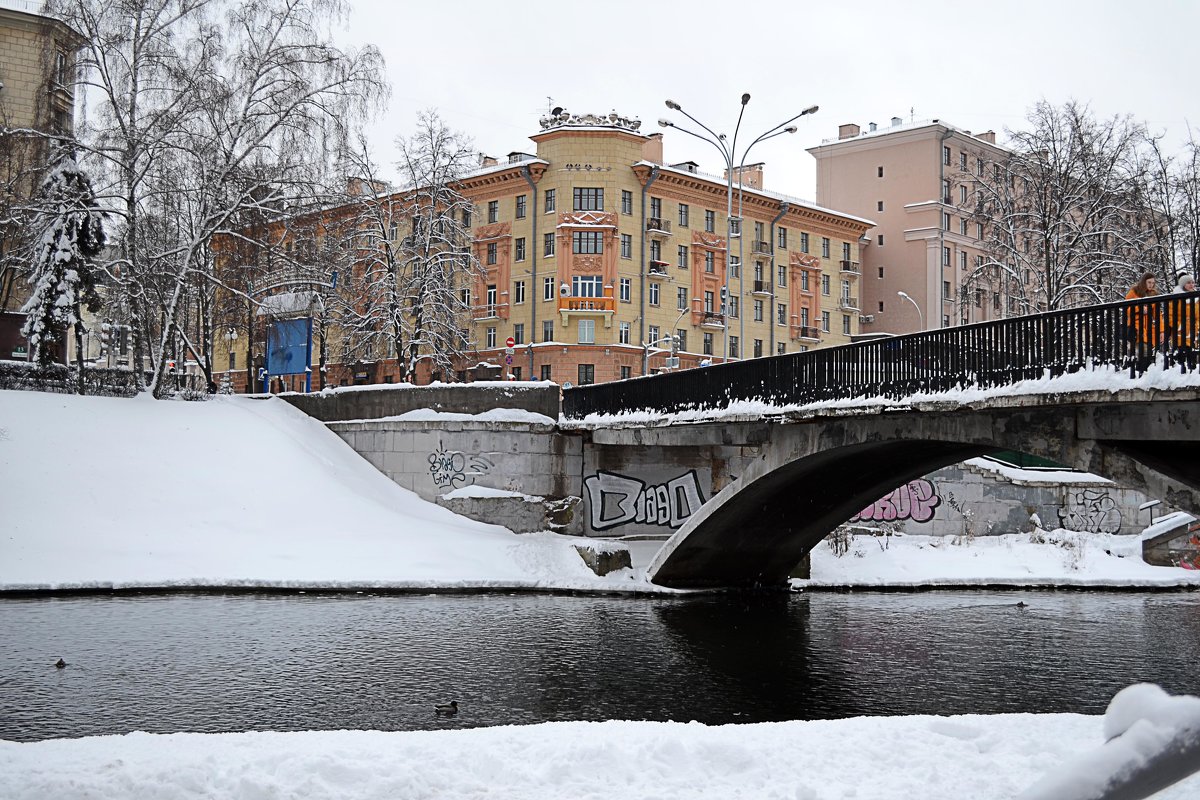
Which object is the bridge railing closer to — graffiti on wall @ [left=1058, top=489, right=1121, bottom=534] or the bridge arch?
the bridge arch

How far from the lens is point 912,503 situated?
3797 centimetres

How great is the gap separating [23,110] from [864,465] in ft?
124

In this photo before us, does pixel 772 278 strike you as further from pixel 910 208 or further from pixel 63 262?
pixel 63 262

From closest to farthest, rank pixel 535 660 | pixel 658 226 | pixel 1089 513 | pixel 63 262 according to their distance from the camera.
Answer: pixel 535 660 → pixel 63 262 → pixel 1089 513 → pixel 658 226

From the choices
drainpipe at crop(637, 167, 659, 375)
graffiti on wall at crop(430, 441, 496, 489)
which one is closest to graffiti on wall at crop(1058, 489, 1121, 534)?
graffiti on wall at crop(430, 441, 496, 489)

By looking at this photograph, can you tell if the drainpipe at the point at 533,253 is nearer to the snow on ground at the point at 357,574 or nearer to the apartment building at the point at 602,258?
the apartment building at the point at 602,258

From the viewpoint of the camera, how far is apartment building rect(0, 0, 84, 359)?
112 ft

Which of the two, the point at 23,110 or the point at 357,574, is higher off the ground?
the point at 23,110

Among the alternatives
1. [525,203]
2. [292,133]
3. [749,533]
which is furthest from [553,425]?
[525,203]

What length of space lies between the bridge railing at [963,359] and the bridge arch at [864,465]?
583 mm

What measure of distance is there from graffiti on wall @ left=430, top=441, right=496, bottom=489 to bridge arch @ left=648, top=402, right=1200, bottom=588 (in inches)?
260

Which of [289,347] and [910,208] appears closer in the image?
[289,347]

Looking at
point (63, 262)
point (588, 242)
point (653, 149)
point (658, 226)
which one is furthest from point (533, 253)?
point (63, 262)

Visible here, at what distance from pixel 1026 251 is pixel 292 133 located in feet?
92.9
